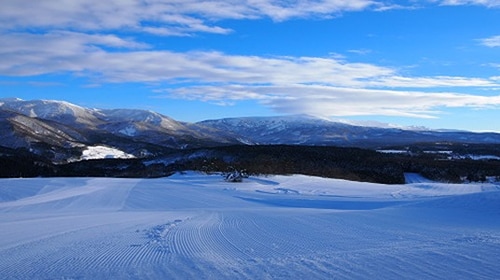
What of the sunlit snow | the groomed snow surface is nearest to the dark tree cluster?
the groomed snow surface

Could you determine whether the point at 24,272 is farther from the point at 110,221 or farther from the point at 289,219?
the point at 289,219

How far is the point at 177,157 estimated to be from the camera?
7319 centimetres

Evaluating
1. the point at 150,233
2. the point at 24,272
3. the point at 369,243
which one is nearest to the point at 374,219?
the point at 369,243

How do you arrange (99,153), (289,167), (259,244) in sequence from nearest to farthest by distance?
(259,244) → (289,167) → (99,153)

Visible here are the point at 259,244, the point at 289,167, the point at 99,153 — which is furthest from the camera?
the point at 99,153

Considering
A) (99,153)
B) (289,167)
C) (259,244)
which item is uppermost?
(99,153)

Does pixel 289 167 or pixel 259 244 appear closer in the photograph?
pixel 259 244

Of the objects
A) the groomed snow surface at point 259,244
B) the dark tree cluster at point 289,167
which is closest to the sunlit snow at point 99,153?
the dark tree cluster at point 289,167

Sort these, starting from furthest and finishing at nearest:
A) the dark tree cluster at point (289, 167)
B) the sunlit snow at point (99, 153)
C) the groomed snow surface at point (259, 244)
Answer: the sunlit snow at point (99, 153)
the dark tree cluster at point (289, 167)
the groomed snow surface at point (259, 244)

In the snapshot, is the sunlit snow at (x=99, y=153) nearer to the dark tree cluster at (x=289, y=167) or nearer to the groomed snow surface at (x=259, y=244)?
the dark tree cluster at (x=289, y=167)

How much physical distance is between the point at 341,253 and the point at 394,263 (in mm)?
1073

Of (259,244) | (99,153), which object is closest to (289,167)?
(259,244)

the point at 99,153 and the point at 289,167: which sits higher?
the point at 99,153

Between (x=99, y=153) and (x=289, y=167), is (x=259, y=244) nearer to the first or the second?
(x=289, y=167)
